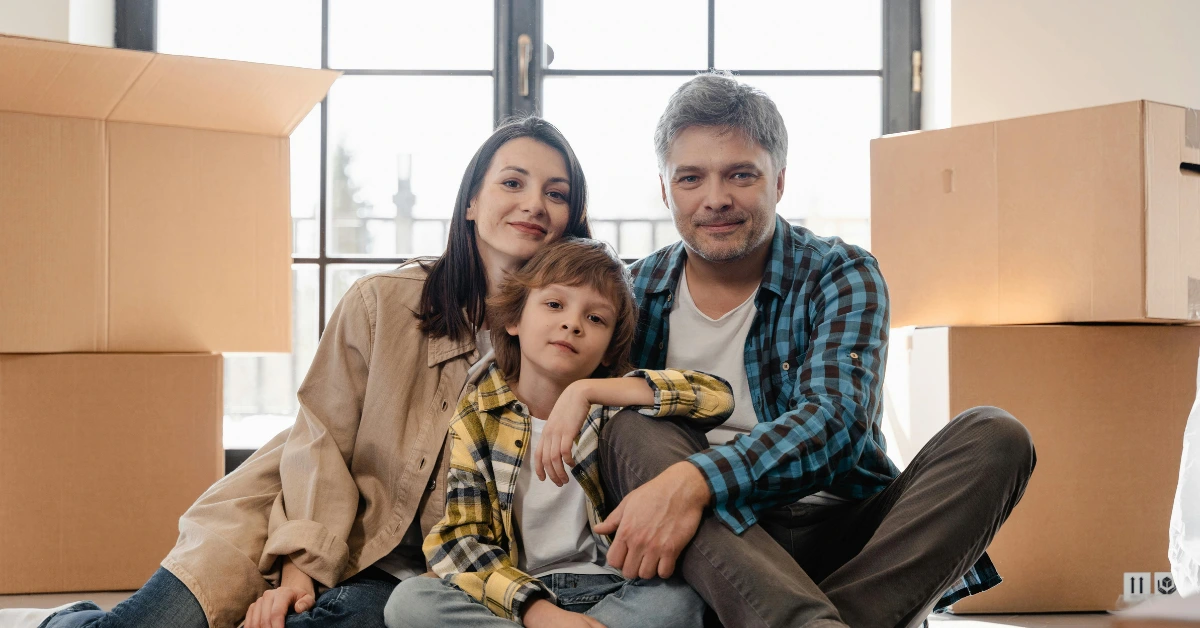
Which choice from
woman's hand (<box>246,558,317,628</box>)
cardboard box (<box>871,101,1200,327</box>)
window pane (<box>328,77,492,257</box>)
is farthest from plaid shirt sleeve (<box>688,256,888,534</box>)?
window pane (<box>328,77,492,257</box>)

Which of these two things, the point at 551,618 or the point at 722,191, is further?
the point at 722,191

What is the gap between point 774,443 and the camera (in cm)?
121

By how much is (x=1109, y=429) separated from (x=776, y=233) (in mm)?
884

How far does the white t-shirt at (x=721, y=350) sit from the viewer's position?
1.45 meters

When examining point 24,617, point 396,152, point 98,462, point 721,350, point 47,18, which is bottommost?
point 24,617

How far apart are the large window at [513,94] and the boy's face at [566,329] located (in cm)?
118

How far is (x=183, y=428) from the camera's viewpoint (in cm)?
198

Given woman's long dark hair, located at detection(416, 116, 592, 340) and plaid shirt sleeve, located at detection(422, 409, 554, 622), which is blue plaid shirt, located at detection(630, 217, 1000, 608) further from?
plaid shirt sleeve, located at detection(422, 409, 554, 622)

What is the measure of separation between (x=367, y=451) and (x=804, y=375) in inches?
24.6

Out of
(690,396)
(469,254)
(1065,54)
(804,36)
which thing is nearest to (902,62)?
(804,36)

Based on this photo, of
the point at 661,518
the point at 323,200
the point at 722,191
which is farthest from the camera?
the point at 323,200

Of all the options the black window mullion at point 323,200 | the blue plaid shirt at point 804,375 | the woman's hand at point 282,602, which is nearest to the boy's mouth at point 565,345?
the blue plaid shirt at point 804,375

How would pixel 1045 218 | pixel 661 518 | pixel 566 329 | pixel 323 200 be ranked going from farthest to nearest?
pixel 323 200 < pixel 1045 218 < pixel 566 329 < pixel 661 518

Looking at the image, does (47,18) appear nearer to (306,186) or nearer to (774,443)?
(306,186)
